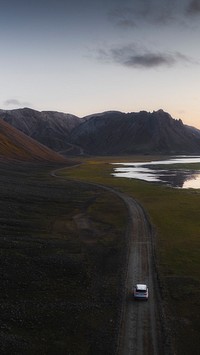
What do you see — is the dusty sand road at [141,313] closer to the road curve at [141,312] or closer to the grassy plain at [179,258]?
the road curve at [141,312]

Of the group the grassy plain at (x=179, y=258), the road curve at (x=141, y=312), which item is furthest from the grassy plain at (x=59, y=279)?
the grassy plain at (x=179, y=258)

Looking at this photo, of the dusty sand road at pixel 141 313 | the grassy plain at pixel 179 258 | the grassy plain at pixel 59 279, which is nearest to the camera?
the dusty sand road at pixel 141 313

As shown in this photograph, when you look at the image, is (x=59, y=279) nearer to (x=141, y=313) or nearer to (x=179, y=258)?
(x=141, y=313)

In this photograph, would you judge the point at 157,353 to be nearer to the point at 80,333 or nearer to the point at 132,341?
the point at 132,341

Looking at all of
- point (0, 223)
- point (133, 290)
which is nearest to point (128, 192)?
point (0, 223)

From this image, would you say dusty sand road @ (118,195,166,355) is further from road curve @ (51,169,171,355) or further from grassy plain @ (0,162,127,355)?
grassy plain @ (0,162,127,355)

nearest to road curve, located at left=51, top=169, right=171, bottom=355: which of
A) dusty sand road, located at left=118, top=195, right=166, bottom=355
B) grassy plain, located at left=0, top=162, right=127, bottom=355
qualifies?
dusty sand road, located at left=118, top=195, right=166, bottom=355

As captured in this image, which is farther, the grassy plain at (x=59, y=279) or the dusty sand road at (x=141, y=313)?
the grassy plain at (x=59, y=279)
